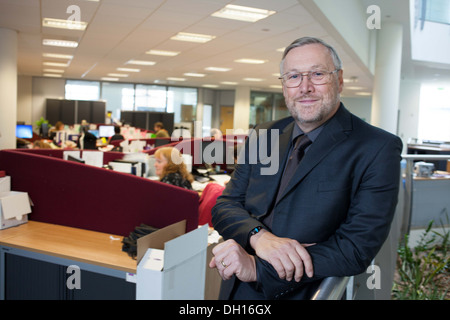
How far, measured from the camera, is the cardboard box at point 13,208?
2617 mm

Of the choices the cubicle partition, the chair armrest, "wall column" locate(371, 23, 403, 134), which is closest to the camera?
the chair armrest

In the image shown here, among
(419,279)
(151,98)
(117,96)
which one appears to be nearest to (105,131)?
(117,96)

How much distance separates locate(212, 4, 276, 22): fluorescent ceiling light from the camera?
4.52m

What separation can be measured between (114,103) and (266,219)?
16.3m

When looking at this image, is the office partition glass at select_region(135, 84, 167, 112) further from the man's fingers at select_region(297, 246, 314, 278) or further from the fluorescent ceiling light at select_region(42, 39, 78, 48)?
the man's fingers at select_region(297, 246, 314, 278)

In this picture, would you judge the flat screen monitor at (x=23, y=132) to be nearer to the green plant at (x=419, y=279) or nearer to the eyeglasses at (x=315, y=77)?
the green plant at (x=419, y=279)

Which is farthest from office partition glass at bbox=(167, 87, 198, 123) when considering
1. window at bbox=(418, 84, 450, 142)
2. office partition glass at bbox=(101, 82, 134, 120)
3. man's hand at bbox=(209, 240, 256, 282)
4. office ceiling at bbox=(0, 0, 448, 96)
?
man's hand at bbox=(209, 240, 256, 282)

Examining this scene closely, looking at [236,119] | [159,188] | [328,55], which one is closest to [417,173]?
[159,188]

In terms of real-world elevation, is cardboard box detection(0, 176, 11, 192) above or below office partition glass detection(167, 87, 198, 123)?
below

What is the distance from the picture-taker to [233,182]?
126 cm

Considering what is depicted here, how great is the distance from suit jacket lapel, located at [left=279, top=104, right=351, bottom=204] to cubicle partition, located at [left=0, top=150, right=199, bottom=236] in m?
1.41

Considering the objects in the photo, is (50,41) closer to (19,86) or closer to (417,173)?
(417,173)

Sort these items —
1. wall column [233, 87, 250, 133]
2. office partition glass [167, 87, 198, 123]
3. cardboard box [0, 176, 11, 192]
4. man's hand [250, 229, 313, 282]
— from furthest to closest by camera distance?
1. office partition glass [167, 87, 198, 123]
2. wall column [233, 87, 250, 133]
3. cardboard box [0, 176, 11, 192]
4. man's hand [250, 229, 313, 282]

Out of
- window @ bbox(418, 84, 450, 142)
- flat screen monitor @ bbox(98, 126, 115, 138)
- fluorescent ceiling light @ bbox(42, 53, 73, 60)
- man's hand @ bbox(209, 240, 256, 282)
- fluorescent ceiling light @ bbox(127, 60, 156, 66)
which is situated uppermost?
fluorescent ceiling light @ bbox(127, 60, 156, 66)
